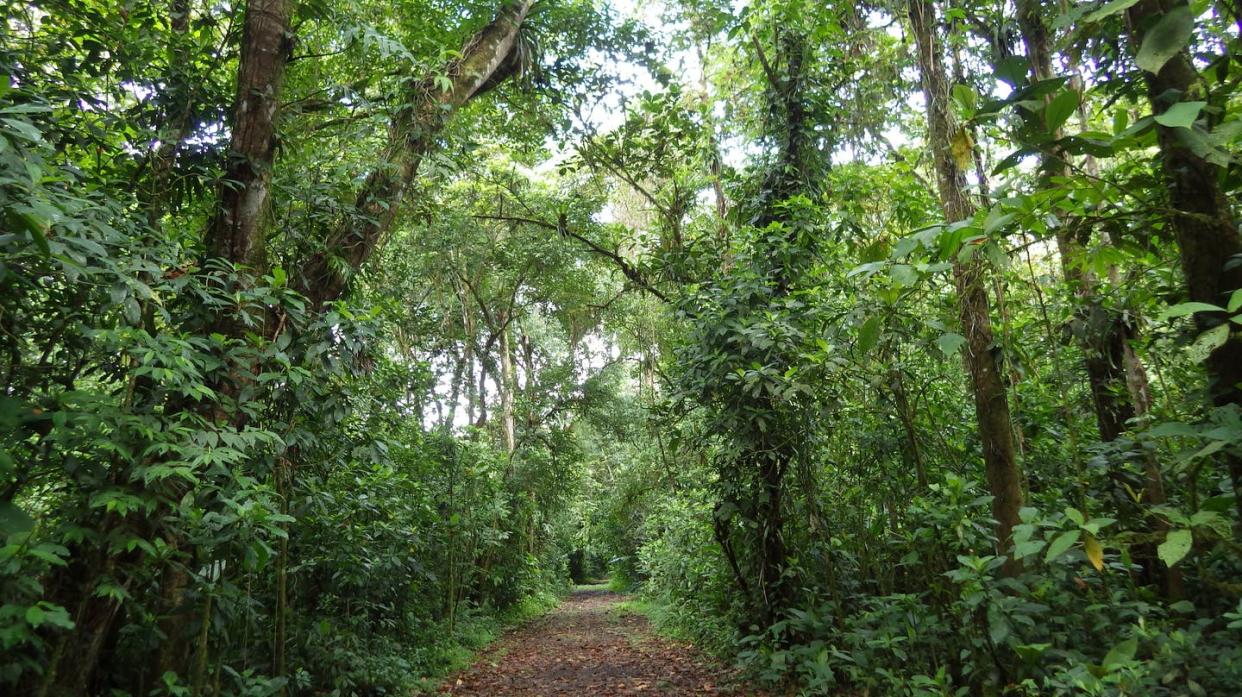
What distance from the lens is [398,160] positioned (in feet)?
16.2

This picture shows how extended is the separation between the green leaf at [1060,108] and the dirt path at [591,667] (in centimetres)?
483

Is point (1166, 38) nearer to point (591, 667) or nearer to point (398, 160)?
point (398, 160)

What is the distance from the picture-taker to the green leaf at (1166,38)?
4.89ft

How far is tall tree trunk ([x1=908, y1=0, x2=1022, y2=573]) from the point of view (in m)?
3.72

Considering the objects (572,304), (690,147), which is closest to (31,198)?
(690,147)

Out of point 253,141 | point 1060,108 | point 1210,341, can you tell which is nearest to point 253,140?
point 253,141

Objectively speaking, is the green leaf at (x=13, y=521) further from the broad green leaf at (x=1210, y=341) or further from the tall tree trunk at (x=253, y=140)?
the broad green leaf at (x=1210, y=341)

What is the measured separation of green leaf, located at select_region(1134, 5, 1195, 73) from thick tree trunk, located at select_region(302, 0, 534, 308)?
4.12 metres

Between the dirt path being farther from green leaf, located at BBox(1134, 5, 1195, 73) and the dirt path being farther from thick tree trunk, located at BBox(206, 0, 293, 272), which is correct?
green leaf, located at BBox(1134, 5, 1195, 73)

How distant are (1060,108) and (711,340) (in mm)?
4217

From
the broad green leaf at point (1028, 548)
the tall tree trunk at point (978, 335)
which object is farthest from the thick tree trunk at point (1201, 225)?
the tall tree trunk at point (978, 335)

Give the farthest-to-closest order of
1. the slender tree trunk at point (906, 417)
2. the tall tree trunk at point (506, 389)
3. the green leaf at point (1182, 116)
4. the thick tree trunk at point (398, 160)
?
the tall tree trunk at point (506, 389)
the thick tree trunk at point (398, 160)
the slender tree trunk at point (906, 417)
the green leaf at point (1182, 116)

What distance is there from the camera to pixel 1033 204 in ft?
5.33

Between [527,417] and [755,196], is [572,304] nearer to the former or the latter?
[527,417]
